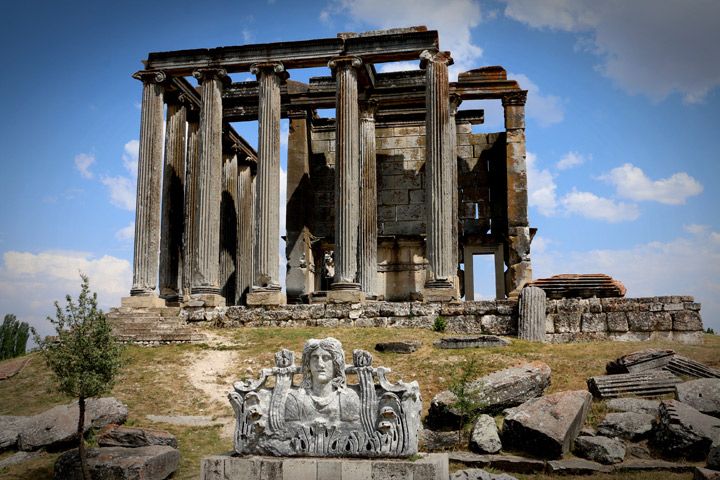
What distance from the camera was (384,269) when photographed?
32.6 metres

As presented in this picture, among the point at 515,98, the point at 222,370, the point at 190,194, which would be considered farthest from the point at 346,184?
the point at 515,98

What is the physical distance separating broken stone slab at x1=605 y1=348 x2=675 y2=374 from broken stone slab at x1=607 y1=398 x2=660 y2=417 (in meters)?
2.08

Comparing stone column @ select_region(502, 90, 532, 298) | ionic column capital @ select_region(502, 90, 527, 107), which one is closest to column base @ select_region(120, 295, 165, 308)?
stone column @ select_region(502, 90, 532, 298)

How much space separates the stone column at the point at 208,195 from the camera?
25969 millimetres

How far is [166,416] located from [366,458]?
25.9 ft

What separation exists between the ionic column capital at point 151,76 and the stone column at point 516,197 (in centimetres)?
1489

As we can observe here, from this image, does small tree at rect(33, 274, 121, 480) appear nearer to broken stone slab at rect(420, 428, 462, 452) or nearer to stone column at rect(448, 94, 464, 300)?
broken stone slab at rect(420, 428, 462, 452)

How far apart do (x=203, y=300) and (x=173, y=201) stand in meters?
5.80

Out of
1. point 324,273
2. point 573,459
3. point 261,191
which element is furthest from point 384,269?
point 573,459

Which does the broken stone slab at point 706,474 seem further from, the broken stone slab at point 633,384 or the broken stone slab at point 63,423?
the broken stone slab at point 63,423

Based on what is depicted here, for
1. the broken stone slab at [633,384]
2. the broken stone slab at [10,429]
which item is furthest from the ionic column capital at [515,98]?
the broken stone slab at [10,429]

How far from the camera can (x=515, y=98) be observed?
103ft

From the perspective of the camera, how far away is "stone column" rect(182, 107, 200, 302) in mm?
27734

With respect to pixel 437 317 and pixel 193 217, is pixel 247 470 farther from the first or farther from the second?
pixel 193 217
